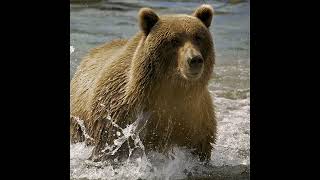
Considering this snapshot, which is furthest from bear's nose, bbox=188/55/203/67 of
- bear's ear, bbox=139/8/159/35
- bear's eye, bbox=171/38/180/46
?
bear's ear, bbox=139/8/159/35

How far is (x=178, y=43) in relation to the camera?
5.40m

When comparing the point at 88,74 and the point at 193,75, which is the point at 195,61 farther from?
the point at 88,74

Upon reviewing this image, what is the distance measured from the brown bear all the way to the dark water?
0.24 metres

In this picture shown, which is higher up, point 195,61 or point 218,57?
point 195,61

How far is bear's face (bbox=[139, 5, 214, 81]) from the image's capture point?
521 cm

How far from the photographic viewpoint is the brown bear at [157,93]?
5418 millimetres

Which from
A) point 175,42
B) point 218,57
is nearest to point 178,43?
point 175,42

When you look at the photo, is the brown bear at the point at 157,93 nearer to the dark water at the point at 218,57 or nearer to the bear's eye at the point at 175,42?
the bear's eye at the point at 175,42

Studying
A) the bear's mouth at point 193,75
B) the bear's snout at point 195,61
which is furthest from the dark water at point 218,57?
the bear's snout at point 195,61

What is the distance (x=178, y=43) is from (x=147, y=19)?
0.46 metres
